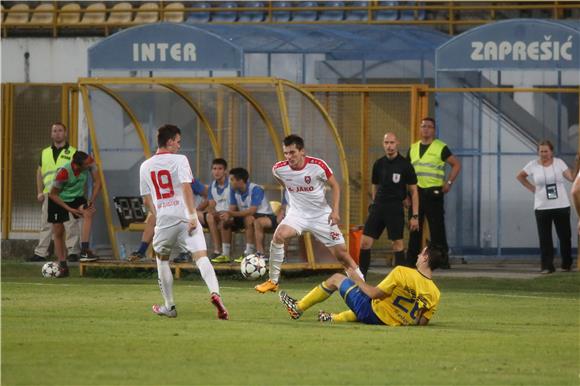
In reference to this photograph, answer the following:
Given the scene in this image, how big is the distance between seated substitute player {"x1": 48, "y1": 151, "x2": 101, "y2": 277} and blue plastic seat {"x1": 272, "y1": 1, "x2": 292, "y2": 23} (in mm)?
9774

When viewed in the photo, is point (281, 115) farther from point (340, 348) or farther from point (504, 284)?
point (340, 348)

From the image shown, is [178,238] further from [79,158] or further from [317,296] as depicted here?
[79,158]

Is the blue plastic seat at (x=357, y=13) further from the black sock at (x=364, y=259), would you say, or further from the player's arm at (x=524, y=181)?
the black sock at (x=364, y=259)

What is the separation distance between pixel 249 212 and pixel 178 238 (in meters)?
6.55

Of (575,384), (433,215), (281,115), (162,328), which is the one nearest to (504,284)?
(433,215)

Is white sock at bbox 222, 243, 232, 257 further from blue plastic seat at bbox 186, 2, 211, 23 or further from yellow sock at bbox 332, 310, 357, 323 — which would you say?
blue plastic seat at bbox 186, 2, 211, 23

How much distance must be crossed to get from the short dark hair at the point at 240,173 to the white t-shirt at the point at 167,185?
6.34 metres

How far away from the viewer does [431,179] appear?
21.6 m

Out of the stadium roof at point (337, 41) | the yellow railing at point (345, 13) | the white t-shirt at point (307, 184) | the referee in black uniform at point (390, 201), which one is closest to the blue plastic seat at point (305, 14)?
the yellow railing at point (345, 13)

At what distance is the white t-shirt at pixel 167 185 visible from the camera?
14.3m

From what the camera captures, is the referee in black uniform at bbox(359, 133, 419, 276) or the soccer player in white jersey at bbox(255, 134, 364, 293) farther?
the referee in black uniform at bbox(359, 133, 419, 276)

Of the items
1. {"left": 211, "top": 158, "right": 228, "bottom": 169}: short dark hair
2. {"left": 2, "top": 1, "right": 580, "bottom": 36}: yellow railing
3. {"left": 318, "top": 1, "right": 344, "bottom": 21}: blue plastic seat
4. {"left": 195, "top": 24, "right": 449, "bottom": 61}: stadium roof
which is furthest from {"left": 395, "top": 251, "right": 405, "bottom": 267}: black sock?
{"left": 318, "top": 1, "right": 344, "bottom": 21}: blue plastic seat

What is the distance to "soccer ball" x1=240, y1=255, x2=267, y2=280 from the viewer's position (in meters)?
19.2

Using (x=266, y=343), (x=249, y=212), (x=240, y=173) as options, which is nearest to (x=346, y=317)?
(x=266, y=343)
